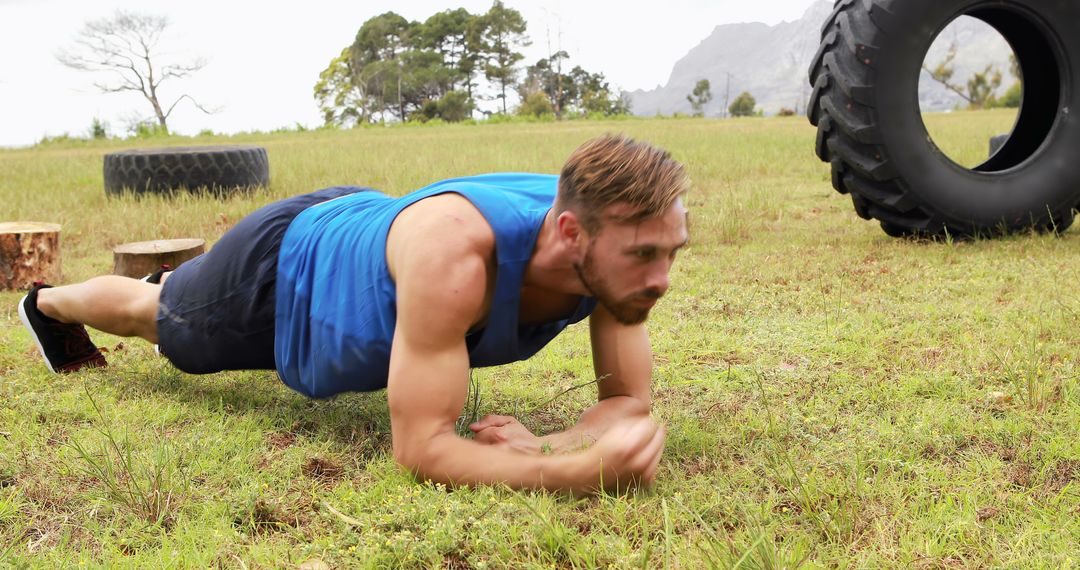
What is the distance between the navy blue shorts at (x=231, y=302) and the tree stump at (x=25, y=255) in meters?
2.68

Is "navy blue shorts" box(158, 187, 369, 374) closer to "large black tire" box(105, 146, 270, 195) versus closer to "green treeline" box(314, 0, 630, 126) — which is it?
"large black tire" box(105, 146, 270, 195)

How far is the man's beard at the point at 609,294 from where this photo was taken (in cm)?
231

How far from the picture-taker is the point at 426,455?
93.9 inches

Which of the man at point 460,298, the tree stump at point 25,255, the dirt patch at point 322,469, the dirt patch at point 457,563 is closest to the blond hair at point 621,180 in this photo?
the man at point 460,298

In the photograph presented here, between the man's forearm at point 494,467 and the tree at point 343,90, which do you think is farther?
the tree at point 343,90

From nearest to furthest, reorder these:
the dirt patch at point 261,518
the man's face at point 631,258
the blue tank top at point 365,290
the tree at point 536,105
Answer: the man's face at point 631,258 < the dirt patch at point 261,518 < the blue tank top at point 365,290 < the tree at point 536,105

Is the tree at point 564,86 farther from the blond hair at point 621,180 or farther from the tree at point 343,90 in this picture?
the blond hair at point 621,180

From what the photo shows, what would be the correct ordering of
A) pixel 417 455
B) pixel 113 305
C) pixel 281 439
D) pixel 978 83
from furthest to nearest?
pixel 978 83, pixel 113 305, pixel 281 439, pixel 417 455

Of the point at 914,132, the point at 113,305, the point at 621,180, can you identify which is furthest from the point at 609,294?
the point at 914,132

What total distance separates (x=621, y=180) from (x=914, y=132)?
403 centimetres

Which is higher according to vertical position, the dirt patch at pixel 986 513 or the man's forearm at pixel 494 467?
the man's forearm at pixel 494 467

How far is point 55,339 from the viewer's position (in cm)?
364

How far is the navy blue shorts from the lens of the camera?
9.99 ft

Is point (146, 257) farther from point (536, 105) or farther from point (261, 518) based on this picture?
point (536, 105)
